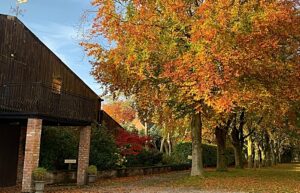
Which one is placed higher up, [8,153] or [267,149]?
[267,149]

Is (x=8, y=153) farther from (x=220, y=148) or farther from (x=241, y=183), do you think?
(x=220, y=148)

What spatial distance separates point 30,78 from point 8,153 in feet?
14.2

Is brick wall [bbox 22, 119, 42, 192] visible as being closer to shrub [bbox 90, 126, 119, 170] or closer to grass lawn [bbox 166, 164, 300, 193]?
grass lawn [bbox 166, 164, 300, 193]

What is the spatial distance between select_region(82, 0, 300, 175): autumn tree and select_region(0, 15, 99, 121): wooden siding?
104 inches

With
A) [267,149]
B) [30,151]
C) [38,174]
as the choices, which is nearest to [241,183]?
[38,174]

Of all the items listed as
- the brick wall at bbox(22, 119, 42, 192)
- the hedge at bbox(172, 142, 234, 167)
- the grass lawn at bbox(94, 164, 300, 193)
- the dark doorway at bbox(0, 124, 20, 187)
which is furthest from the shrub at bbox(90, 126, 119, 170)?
the hedge at bbox(172, 142, 234, 167)

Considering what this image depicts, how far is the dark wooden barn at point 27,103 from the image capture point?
17531 mm

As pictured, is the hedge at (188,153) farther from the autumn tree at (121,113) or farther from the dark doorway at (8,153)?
the dark doorway at (8,153)

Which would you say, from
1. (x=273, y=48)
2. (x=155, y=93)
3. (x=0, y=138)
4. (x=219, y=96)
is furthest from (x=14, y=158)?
(x=273, y=48)

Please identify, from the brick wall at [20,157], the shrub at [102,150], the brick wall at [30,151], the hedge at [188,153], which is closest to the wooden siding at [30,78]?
the brick wall at [30,151]

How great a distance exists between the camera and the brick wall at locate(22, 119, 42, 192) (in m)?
17.0

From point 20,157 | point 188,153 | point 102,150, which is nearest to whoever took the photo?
point 20,157

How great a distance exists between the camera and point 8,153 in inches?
814

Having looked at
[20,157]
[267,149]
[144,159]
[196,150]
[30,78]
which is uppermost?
[30,78]
